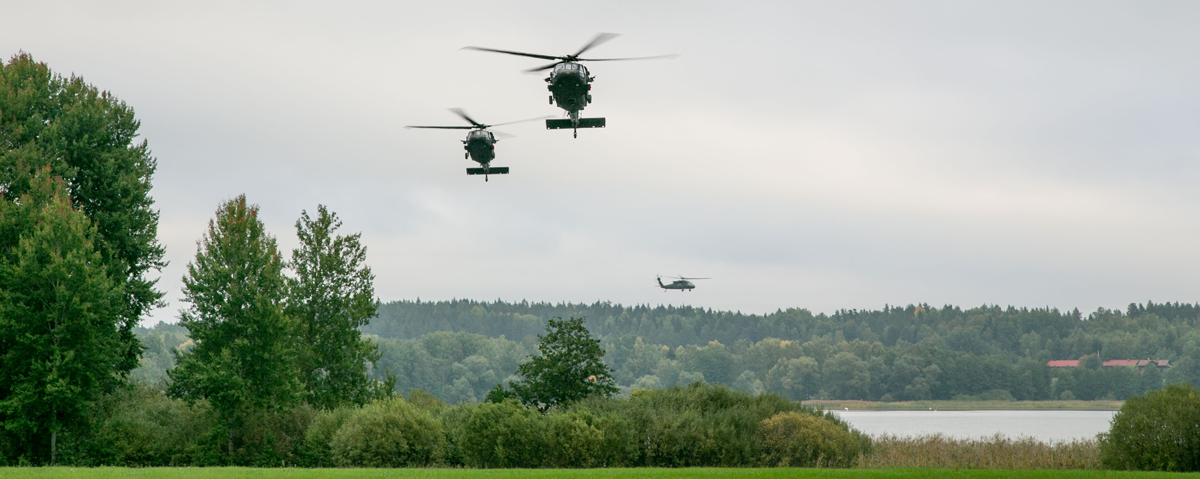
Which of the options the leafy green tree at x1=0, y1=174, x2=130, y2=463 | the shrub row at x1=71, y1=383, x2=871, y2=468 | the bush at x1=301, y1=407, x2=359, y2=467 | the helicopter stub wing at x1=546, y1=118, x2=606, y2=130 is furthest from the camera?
the bush at x1=301, y1=407, x2=359, y2=467

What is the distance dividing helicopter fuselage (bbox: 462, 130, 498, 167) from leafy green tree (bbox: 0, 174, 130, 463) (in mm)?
14718

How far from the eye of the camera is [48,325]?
36906 millimetres

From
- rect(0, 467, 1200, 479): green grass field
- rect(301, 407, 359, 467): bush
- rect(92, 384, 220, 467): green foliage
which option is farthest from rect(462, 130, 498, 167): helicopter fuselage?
rect(92, 384, 220, 467): green foliage

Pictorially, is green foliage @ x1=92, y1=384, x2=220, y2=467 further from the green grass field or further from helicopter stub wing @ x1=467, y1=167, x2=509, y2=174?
helicopter stub wing @ x1=467, y1=167, x2=509, y2=174

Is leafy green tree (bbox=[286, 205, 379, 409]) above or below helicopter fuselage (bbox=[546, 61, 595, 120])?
below

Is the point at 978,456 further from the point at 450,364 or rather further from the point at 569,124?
the point at 450,364

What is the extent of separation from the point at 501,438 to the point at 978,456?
58.9 feet

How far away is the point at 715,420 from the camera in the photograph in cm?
3731

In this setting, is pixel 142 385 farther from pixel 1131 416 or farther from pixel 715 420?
pixel 1131 416

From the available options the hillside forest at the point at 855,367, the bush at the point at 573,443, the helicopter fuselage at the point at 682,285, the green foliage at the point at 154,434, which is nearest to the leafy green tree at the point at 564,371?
the bush at the point at 573,443

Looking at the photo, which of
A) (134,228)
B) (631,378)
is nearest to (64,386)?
(134,228)

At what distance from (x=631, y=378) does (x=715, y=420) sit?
132 meters

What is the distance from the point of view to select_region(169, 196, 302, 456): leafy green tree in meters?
41.4

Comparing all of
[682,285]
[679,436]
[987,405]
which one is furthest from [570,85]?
[987,405]
